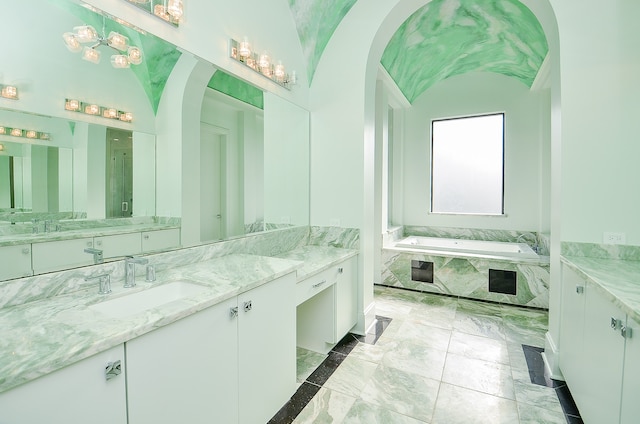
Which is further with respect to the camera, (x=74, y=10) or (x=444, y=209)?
(x=444, y=209)

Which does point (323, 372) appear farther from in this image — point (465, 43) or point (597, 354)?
point (465, 43)

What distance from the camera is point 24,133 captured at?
50.1 inches

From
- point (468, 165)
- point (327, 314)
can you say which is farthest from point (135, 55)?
point (468, 165)

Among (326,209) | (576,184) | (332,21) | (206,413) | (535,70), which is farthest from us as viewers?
(535,70)

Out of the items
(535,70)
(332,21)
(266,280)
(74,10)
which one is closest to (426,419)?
(266,280)

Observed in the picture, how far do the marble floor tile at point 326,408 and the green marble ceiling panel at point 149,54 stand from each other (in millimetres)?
2059

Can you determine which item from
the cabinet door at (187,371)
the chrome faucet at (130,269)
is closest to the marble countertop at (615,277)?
the cabinet door at (187,371)

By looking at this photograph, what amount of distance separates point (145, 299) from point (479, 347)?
8.85ft

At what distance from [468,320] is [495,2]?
335cm

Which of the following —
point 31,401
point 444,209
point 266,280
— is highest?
point 444,209

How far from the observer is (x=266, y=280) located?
1.62m

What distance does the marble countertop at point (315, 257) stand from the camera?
213 cm

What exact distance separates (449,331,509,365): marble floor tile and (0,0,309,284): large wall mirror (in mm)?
2141

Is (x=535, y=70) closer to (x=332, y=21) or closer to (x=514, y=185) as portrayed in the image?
(x=514, y=185)
